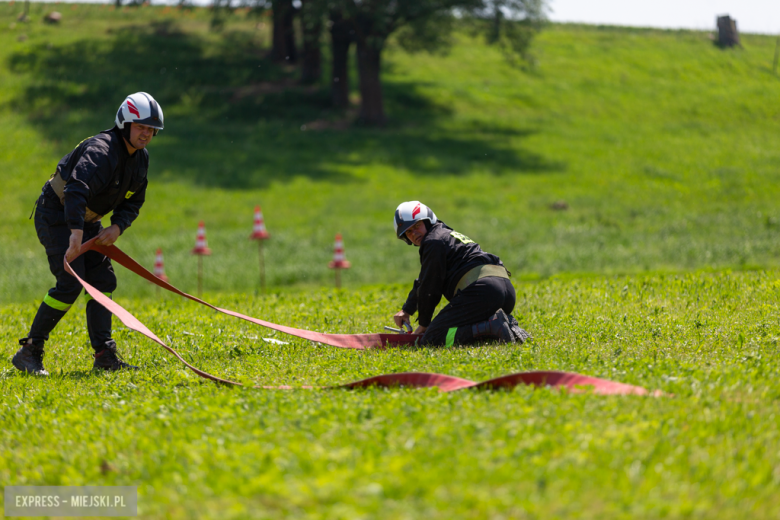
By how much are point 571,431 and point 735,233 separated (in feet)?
66.9

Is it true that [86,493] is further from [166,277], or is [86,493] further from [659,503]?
[166,277]

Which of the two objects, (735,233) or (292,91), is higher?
(292,91)

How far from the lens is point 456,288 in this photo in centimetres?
798

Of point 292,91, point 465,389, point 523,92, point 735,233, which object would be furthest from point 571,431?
point 523,92

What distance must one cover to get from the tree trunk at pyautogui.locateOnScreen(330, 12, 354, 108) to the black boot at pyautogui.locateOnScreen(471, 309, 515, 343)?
31073 millimetres

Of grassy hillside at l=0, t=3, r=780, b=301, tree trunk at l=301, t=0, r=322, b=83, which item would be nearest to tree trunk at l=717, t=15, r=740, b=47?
grassy hillside at l=0, t=3, r=780, b=301

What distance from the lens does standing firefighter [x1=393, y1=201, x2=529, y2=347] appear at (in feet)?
25.2

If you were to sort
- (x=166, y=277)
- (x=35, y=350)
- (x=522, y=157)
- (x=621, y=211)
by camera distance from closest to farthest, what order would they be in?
(x=35, y=350), (x=166, y=277), (x=621, y=211), (x=522, y=157)

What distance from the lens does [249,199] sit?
91.6 ft

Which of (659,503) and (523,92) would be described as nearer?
(659,503)

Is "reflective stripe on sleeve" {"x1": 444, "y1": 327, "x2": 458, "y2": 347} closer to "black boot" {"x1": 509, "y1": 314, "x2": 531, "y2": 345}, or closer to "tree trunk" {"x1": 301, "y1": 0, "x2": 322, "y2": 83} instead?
"black boot" {"x1": 509, "y1": 314, "x2": 531, "y2": 345}

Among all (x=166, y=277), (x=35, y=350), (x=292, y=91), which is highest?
(x=292, y=91)

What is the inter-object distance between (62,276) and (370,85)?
32286 millimetres

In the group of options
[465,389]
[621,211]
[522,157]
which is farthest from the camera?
[522,157]
